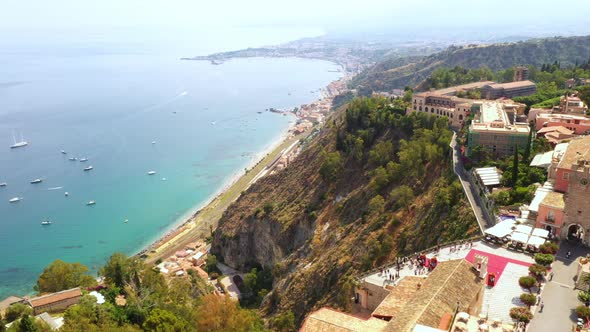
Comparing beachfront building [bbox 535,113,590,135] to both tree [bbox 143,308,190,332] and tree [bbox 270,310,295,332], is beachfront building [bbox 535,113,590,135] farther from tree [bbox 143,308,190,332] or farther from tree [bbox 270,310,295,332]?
tree [bbox 143,308,190,332]

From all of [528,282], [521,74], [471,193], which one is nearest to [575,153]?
[471,193]

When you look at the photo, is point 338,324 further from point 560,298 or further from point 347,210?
point 347,210

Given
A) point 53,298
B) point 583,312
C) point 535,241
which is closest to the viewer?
point 583,312

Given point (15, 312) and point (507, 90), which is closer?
point (15, 312)

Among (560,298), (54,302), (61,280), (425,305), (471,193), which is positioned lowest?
(61,280)

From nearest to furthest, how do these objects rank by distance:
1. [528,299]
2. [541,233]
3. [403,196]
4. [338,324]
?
1. [338,324]
2. [528,299]
3. [541,233]
4. [403,196]

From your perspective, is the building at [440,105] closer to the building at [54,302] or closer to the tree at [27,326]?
the building at [54,302]

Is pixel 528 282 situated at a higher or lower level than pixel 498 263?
higher

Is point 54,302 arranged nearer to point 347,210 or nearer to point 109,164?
point 347,210
